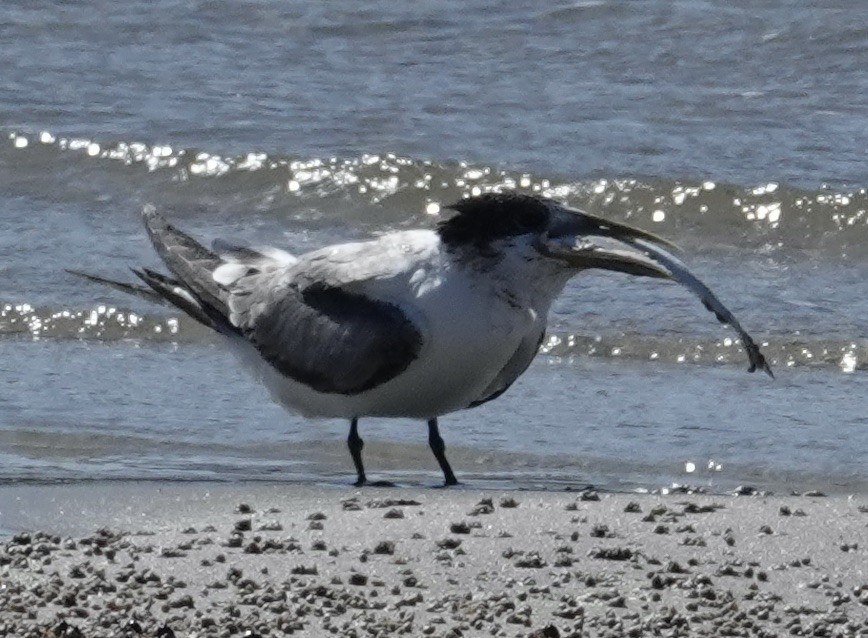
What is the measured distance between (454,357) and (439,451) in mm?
459

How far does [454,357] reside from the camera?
6480 millimetres

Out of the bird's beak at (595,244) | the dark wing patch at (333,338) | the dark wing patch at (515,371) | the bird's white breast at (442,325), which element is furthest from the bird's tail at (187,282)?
the bird's beak at (595,244)

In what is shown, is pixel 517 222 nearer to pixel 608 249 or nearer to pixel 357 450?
pixel 608 249

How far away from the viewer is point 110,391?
8.10 metres

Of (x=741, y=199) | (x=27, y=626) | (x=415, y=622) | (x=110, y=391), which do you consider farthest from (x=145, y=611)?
(x=741, y=199)

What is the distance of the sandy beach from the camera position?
4.79 meters

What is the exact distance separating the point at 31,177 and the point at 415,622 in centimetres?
719

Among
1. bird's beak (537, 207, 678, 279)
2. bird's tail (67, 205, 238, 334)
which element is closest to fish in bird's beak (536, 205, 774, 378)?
bird's beak (537, 207, 678, 279)

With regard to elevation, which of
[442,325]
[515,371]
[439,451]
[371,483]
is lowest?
[371,483]

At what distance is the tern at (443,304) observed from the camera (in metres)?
6.46

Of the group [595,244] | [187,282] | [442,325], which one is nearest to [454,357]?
[442,325]

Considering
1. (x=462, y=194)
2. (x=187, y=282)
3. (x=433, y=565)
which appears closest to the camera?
(x=433, y=565)

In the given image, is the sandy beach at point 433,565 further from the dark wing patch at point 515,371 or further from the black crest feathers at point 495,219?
the black crest feathers at point 495,219

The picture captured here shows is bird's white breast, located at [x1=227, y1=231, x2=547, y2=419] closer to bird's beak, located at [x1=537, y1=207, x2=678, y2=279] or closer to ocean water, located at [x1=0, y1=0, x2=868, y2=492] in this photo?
bird's beak, located at [x1=537, y1=207, x2=678, y2=279]
